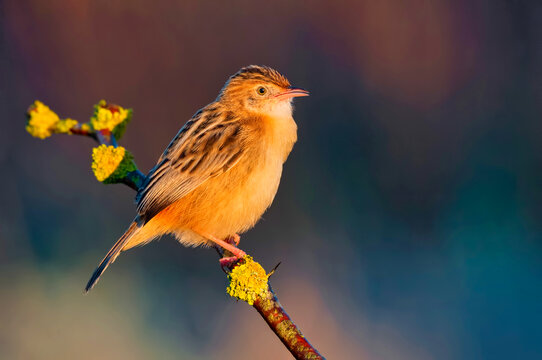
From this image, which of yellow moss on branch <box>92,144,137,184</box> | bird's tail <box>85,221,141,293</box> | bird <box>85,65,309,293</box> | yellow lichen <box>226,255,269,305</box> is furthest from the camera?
bird <box>85,65,309,293</box>

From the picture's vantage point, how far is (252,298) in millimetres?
2184

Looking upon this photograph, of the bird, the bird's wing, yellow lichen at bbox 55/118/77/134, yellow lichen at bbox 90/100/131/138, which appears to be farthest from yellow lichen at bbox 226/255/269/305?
yellow lichen at bbox 55/118/77/134

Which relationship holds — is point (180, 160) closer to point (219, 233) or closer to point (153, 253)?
point (219, 233)

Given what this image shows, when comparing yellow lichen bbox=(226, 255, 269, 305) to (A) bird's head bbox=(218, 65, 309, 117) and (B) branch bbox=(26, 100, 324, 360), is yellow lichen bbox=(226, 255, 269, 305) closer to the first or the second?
(B) branch bbox=(26, 100, 324, 360)

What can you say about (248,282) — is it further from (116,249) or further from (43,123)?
(43,123)

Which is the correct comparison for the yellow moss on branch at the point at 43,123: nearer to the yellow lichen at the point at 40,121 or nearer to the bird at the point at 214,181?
the yellow lichen at the point at 40,121

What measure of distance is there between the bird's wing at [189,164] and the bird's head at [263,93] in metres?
0.23

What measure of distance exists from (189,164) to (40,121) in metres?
0.78

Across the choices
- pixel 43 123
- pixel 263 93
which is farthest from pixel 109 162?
pixel 263 93

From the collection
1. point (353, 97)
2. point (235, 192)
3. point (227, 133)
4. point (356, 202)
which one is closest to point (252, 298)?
point (235, 192)

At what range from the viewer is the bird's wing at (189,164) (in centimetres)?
310

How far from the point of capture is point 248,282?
7.31 feet

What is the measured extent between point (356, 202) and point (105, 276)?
3079 mm

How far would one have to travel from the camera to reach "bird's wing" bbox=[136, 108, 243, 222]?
122 inches
